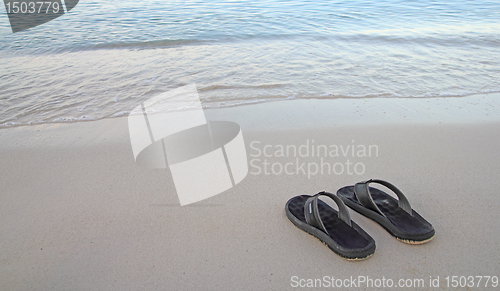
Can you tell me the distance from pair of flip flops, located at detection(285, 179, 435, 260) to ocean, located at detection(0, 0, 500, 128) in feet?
6.51

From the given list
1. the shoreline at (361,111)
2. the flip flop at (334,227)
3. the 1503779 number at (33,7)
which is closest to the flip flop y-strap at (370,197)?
the flip flop at (334,227)

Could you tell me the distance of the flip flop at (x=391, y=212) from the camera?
4.91ft

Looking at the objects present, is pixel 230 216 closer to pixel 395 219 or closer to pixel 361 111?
pixel 395 219

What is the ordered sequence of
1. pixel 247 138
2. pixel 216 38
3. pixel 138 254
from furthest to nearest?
pixel 216 38
pixel 247 138
pixel 138 254

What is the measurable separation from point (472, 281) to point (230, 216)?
123 centimetres

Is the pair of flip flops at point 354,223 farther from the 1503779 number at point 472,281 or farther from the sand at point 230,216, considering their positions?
the 1503779 number at point 472,281

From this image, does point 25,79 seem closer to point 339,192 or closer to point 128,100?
point 128,100

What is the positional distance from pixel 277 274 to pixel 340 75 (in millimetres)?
3471

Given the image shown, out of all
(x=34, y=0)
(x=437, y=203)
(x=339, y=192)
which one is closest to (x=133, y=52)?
(x=339, y=192)

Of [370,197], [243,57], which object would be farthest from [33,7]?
[370,197]

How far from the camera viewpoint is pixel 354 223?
159 centimetres

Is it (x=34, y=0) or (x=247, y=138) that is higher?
(x=34, y=0)

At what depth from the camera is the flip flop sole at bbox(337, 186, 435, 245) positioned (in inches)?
58.7

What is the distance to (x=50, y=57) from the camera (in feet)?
18.8
